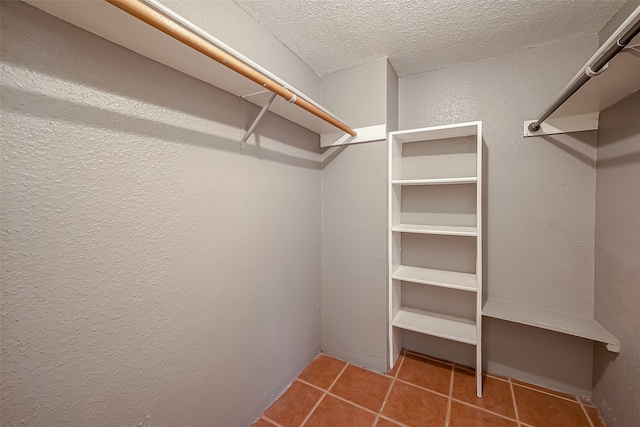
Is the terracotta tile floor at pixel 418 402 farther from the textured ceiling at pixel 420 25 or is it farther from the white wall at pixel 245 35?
the textured ceiling at pixel 420 25

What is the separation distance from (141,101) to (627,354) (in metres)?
2.35

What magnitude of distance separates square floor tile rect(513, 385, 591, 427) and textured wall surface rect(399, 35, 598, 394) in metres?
0.11

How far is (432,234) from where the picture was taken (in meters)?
1.69

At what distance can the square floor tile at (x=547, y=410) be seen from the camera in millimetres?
1240

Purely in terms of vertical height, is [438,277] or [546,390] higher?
[438,277]

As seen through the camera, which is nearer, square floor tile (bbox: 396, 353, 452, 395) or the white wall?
the white wall

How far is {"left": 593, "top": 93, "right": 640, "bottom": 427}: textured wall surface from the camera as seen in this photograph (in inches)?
41.9

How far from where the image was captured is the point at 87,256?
704mm

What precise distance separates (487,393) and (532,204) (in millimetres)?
1199

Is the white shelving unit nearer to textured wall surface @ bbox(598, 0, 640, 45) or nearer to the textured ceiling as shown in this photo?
the textured ceiling

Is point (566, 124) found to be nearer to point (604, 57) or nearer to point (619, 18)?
point (619, 18)

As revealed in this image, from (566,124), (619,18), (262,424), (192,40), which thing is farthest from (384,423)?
(619,18)

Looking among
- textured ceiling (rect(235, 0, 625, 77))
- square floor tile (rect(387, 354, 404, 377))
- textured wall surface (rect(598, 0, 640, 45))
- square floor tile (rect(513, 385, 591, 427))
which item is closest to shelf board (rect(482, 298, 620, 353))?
square floor tile (rect(513, 385, 591, 427))

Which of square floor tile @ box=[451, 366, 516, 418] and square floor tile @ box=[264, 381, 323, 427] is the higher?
square floor tile @ box=[451, 366, 516, 418]
